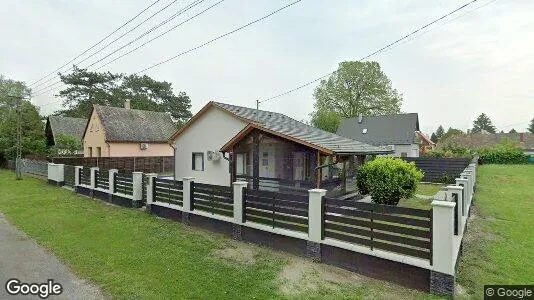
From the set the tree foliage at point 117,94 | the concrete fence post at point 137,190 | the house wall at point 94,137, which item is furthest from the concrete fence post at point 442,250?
the tree foliage at point 117,94

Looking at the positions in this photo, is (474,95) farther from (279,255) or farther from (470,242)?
(279,255)

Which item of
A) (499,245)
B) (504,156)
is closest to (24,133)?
(499,245)

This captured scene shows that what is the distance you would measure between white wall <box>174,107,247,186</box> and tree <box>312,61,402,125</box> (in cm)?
2597

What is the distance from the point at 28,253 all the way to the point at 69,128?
114 feet

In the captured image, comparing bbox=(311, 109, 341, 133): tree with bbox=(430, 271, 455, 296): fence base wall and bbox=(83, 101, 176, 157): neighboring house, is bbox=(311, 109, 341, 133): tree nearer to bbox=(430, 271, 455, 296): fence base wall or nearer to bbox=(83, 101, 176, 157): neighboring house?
bbox=(83, 101, 176, 157): neighboring house

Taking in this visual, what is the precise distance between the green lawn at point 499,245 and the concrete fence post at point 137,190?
1002 cm

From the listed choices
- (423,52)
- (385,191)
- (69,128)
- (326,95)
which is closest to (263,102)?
(423,52)

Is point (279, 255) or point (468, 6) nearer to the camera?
point (279, 255)

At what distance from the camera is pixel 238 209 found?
7879 mm

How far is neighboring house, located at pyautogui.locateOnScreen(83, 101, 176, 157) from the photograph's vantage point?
29000 millimetres

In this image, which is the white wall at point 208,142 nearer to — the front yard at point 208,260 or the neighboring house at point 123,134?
the front yard at point 208,260

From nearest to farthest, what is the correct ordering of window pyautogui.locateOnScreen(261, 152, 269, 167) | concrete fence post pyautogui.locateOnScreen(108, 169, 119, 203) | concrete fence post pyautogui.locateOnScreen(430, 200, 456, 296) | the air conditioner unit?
concrete fence post pyautogui.locateOnScreen(430, 200, 456, 296) → concrete fence post pyautogui.locateOnScreen(108, 169, 119, 203) → window pyautogui.locateOnScreen(261, 152, 269, 167) → the air conditioner unit

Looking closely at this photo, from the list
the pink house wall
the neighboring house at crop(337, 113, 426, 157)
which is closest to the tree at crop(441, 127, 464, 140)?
the neighboring house at crop(337, 113, 426, 157)

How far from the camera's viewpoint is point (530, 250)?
683 cm
